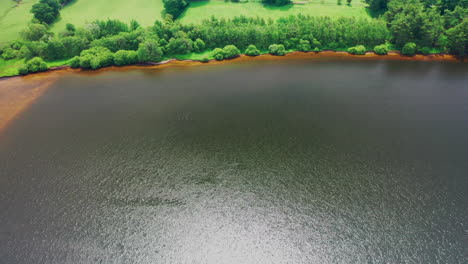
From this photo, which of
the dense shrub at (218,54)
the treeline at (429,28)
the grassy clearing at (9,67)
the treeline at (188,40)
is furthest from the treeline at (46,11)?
the treeline at (429,28)

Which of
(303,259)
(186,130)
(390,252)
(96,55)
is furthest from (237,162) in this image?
(96,55)


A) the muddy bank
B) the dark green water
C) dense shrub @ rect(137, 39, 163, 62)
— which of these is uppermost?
dense shrub @ rect(137, 39, 163, 62)

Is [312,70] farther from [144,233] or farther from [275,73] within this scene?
[144,233]

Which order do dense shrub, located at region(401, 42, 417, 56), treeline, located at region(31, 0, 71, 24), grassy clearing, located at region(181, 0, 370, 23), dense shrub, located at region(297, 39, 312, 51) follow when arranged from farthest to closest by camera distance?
grassy clearing, located at region(181, 0, 370, 23) → treeline, located at region(31, 0, 71, 24) → dense shrub, located at region(297, 39, 312, 51) → dense shrub, located at region(401, 42, 417, 56)

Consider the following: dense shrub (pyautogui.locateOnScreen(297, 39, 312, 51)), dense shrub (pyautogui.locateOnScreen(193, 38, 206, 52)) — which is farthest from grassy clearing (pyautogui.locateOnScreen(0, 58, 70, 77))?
dense shrub (pyautogui.locateOnScreen(297, 39, 312, 51))

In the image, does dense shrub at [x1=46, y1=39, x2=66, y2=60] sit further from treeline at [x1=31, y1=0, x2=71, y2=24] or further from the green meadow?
treeline at [x1=31, y1=0, x2=71, y2=24]

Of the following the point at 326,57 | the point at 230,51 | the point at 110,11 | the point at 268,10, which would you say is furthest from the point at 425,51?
the point at 110,11

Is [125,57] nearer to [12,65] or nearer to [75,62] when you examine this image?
[75,62]
